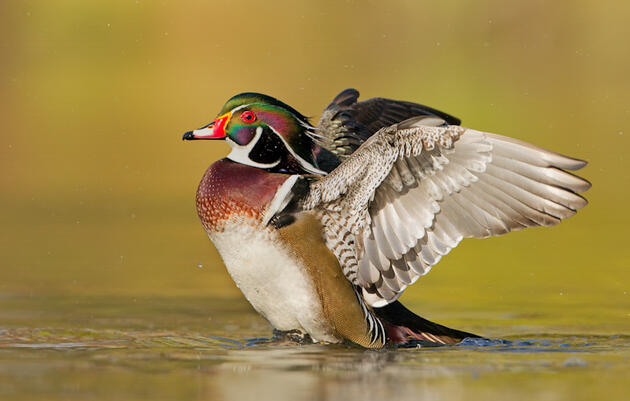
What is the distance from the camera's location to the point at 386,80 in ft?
52.3

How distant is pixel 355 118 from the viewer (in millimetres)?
7035

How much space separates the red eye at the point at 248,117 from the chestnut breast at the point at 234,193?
0.26 meters

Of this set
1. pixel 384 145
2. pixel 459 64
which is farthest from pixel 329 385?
pixel 459 64

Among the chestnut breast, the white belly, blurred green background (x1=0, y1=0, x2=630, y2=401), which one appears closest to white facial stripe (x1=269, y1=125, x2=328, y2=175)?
the chestnut breast

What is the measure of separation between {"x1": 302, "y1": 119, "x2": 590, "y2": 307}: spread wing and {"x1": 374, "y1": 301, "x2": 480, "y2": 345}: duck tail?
253mm

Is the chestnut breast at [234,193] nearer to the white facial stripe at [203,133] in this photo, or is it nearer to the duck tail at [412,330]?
the white facial stripe at [203,133]

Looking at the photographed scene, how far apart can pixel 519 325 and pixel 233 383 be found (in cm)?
202

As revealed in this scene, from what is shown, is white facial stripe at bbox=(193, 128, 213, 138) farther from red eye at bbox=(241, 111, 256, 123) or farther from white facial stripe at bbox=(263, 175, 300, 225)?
white facial stripe at bbox=(263, 175, 300, 225)

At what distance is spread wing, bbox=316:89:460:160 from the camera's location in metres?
6.61

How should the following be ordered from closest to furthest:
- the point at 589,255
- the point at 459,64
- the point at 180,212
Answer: the point at 589,255 < the point at 180,212 < the point at 459,64

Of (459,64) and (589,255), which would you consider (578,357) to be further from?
(459,64)

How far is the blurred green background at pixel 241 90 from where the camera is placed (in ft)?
24.5

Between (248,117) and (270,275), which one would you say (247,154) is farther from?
(270,275)

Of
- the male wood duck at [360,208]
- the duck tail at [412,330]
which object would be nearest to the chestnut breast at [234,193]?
the male wood duck at [360,208]
